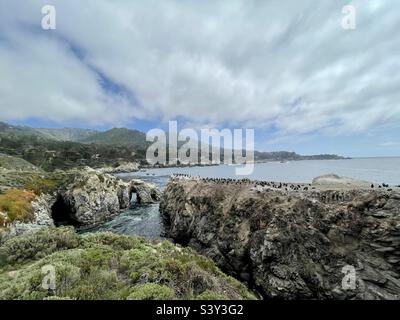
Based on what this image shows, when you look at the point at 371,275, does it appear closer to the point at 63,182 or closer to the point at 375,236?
the point at 375,236

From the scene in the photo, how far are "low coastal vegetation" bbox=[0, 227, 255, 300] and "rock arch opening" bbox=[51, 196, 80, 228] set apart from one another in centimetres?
3408

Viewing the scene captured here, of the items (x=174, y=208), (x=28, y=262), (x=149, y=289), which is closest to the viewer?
(x=149, y=289)

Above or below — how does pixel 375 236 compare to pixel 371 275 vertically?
above

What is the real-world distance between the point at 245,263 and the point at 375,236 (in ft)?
36.9

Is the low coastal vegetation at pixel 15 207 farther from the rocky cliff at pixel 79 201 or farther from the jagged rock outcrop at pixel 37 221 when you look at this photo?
the rocky cliff at pixel 79 201

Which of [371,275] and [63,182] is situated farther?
[63,182]

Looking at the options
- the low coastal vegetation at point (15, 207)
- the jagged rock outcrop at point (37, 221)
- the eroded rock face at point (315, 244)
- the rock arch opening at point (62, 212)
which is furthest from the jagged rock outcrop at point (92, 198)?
the eroded rock face at point (315, 244)

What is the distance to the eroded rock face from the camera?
17281 millimetres

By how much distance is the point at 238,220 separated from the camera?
2614 centimetres
